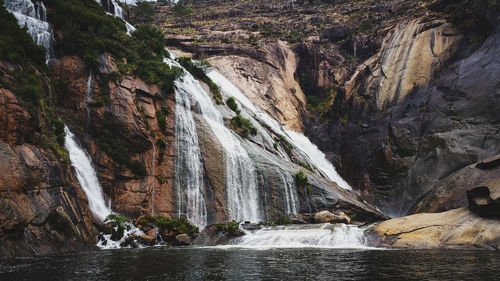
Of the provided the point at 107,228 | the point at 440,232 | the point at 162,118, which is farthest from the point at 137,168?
the point at 440,232

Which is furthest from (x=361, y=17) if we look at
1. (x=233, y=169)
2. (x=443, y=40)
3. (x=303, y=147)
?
(x=233, y=169)

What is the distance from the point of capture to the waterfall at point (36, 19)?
26.7 metres

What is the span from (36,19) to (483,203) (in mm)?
33541

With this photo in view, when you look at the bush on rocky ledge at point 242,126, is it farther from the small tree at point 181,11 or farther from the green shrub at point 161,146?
Answer: the small tree at point 181,11

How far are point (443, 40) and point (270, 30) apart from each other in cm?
3699

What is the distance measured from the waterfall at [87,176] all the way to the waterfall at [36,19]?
24.8 ft

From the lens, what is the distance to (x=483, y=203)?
17359mm

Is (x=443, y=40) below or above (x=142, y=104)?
above

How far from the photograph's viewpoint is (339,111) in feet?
174

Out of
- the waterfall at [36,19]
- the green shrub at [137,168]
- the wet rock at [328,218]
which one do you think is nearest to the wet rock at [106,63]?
the waterfall at [36,19]

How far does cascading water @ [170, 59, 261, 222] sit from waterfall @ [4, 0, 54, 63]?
11.5 metres

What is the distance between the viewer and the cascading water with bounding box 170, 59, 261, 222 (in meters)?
28.5

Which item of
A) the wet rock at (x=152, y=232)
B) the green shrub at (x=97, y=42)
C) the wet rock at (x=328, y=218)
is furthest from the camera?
the green shrub at (x=97, y=42)

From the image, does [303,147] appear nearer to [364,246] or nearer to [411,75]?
[411,75]
